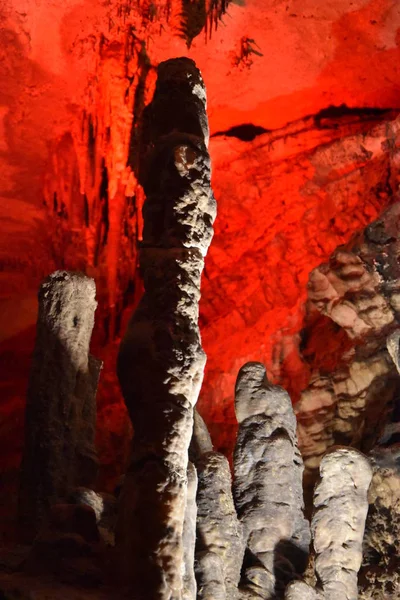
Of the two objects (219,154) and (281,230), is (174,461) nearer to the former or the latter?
(281,230)

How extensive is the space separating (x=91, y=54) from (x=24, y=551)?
8.02 m

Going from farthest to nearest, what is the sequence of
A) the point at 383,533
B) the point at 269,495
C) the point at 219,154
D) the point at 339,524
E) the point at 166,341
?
1. the point at 219,154
2. the point at 383,533
3. the point at 269,495
4. the point at 339,524
5. the point at 166,341

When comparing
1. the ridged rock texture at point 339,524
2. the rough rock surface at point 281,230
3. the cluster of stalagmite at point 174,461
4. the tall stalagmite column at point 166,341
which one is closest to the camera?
the tall stalagmite column at point 166,341

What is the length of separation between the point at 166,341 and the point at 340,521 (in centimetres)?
261

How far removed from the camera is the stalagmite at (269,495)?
5.64 m

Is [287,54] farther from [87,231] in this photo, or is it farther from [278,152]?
[87,231]

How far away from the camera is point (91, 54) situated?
10516mm

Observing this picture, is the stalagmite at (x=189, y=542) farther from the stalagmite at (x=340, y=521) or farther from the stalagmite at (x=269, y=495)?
the stalagmite at (x=340, y=521)

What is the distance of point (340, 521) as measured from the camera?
5.63m

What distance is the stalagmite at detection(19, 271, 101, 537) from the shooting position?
207 inches

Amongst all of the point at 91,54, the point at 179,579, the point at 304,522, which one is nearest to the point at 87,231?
the point at 91,54

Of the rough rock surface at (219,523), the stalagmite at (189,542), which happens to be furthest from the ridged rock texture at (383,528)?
the stalagmite at (189,542)

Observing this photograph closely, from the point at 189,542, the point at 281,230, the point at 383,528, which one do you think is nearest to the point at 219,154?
the point at 281,230

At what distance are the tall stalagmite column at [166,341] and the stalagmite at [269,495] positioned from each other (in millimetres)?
2066
